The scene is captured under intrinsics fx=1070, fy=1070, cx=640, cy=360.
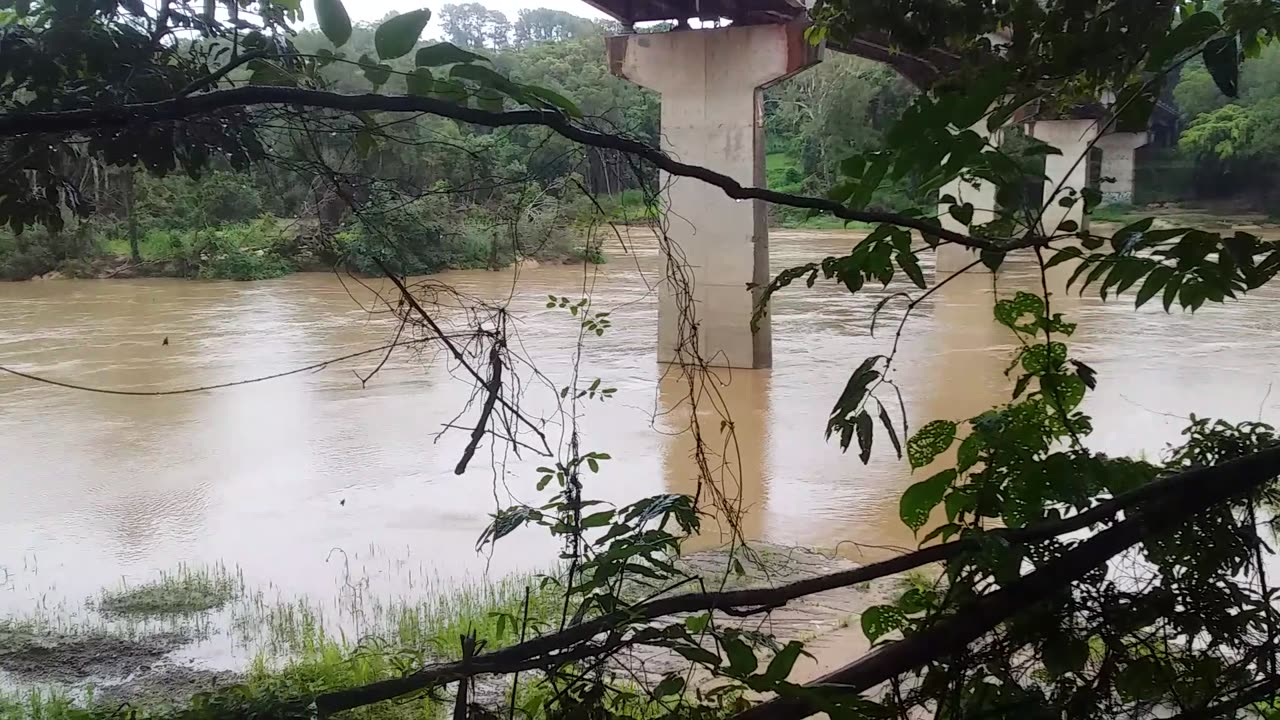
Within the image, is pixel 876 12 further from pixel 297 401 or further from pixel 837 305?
pixel 837 305

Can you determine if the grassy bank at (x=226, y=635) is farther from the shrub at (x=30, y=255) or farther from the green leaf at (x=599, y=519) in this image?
the shrub at (x=30, y=255)

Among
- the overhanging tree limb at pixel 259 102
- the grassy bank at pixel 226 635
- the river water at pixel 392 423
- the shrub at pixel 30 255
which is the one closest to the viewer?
the overhanging tree limb at pixel 259 102

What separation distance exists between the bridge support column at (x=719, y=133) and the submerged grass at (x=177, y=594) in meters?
5.81

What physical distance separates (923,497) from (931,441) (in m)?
0.15

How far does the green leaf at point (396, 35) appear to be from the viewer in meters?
1.09

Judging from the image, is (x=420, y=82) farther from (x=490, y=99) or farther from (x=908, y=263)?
(x=908, y=263)

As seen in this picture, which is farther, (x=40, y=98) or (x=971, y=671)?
(x=40, y=98)

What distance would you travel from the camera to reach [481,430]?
143 centimetres

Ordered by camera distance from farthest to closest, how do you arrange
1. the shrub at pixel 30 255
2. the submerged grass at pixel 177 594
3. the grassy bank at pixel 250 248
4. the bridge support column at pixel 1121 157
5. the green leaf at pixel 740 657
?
the bridge support column at pixel 1121 157
the shrub at pixel 30 255
the submerged grass at pixel 177 594
the grassy bank at pixel 250 248
the green leaf at pixel 740 657

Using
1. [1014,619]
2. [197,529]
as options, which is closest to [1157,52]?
[1014,619]

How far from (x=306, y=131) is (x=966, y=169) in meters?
0.84

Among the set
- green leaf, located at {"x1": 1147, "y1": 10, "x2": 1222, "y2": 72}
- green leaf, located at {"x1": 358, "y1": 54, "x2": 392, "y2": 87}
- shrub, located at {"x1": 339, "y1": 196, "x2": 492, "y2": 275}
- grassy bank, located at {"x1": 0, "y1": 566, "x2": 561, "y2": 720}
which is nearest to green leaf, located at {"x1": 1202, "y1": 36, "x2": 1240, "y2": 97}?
green leaf, located at {"x1": 1147, "y1": 10, "x2": 1222, "y2": 72}

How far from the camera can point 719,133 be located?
11352 mm

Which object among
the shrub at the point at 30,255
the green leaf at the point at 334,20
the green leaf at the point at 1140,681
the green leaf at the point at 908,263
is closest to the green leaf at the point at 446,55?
the green leaf at the point at 334,20
